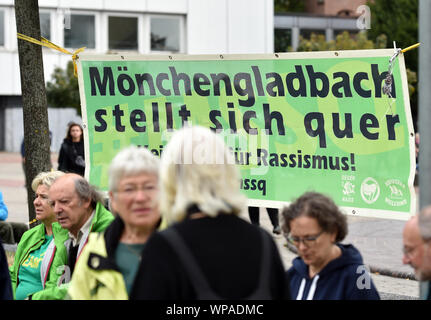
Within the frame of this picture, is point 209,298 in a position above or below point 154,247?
below

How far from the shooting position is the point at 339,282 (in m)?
3.68

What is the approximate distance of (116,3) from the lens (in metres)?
33.2

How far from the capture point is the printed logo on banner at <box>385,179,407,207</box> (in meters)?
5.40

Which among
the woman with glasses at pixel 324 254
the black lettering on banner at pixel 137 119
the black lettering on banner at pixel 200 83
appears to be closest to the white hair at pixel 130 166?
the woman with glasses at pixel 324 254

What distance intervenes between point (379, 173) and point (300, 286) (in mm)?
1932

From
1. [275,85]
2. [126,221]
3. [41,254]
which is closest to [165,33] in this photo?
[275,85]

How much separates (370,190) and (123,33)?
1170 inches

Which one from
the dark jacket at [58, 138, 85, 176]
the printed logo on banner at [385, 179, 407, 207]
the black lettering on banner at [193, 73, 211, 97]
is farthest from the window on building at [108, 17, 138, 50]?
the printed logo on banner at [385, 179, 407, 207]

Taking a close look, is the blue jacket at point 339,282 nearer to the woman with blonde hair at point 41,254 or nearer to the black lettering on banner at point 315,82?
the woman with blonde hair at point 41,254

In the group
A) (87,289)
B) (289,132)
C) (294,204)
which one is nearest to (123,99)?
(289,132)

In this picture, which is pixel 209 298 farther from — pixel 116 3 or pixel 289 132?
pixel 116 3

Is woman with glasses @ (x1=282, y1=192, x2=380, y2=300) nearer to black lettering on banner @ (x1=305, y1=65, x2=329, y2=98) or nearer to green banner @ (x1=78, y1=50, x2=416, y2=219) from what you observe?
green banner @ (x1=78, y1=50, x2=416, y2=219)

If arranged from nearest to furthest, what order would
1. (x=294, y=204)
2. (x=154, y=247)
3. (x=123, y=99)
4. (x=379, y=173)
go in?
(x=154, y=247)
(x=294, y=204)
(x=379, y=173)
(x=123, y=99)

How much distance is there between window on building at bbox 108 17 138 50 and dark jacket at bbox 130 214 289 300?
3212 centimetres
